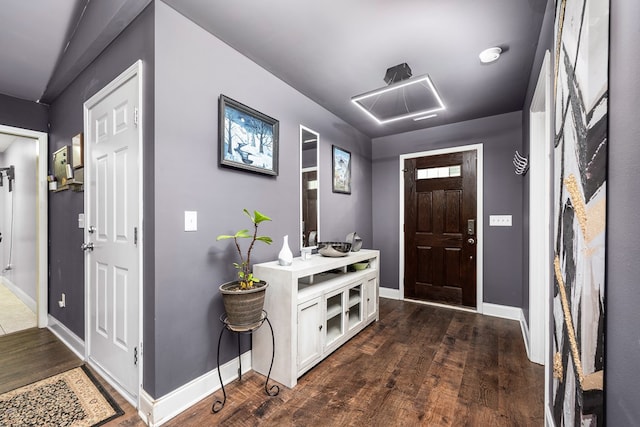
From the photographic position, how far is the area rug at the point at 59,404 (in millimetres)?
1550

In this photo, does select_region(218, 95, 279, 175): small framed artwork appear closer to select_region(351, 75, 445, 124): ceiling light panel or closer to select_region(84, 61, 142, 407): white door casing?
select_region(84, 61, 142, 407): white door casing

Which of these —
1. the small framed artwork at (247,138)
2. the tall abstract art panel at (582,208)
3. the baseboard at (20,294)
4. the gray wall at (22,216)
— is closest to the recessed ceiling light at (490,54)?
the tall abstract art panel at (582,208)

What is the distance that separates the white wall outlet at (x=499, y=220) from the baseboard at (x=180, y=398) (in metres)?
3.24

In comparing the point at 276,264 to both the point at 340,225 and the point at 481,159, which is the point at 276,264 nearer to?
the point at 340,225

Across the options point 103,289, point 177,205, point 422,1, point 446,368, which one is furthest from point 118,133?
point 446,368

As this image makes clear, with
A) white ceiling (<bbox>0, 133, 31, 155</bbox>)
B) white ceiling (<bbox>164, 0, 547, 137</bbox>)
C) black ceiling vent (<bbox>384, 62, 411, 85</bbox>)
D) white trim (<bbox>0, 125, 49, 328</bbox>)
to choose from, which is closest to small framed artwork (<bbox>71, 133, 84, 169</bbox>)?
white trim (<bbox>0, 125, 49, 328</bbox>)

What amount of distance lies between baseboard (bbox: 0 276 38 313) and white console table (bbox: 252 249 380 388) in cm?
298

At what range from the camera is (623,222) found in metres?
0.63

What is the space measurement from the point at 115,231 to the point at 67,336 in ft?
5.07

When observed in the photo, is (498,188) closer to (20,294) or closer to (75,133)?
(75,133)

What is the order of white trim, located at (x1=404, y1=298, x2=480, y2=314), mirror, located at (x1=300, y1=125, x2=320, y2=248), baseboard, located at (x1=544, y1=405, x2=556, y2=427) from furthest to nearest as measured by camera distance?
white trim, located at (x1=404, y1=298, x2=480, y2=314) → mirror, located at (x1=300, y1=125, x2=320, y2=248) → baseboard, located at (x1=544, y1=405, x2=556, y2=427)

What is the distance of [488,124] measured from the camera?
3.36 metres

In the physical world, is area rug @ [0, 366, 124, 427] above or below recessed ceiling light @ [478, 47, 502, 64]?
below

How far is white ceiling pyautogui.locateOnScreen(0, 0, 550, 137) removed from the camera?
164 cm
